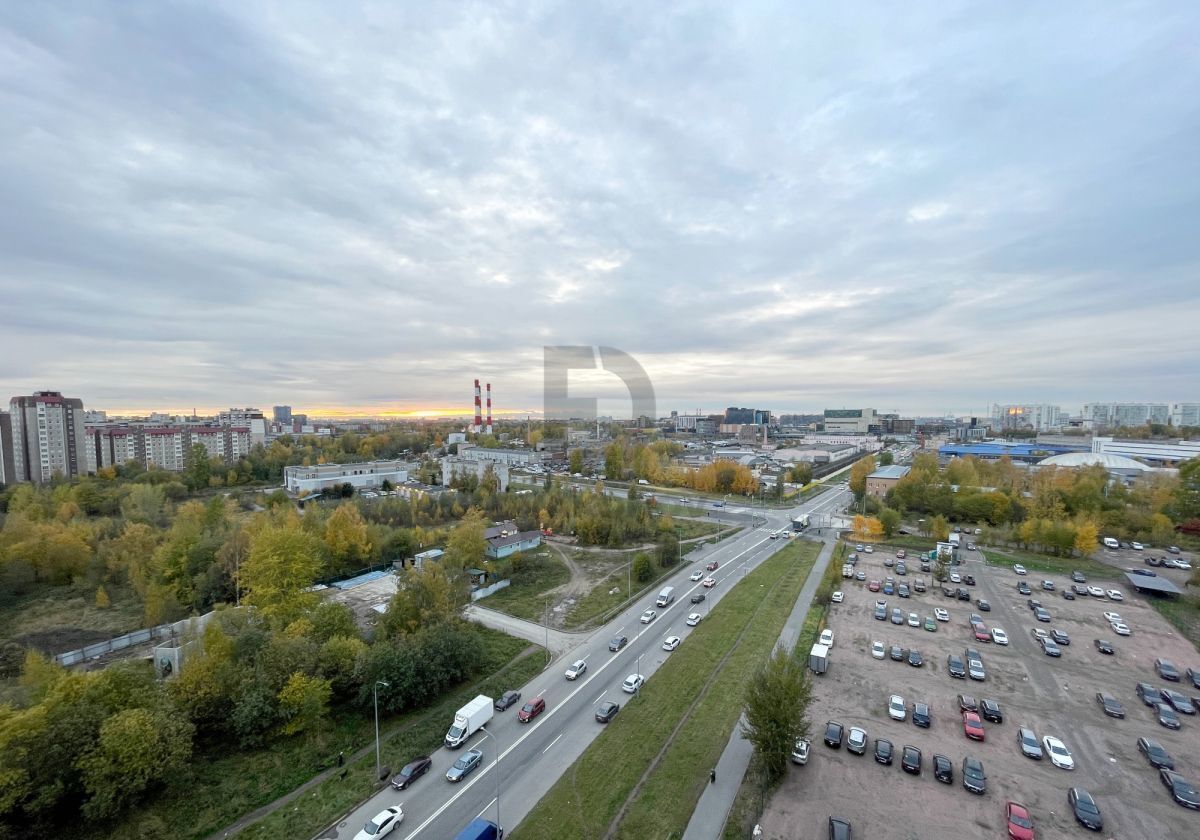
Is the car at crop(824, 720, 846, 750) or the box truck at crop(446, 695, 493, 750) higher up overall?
the box truck at crop(446, 695, 493, 750)

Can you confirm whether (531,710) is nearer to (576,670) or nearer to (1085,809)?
(576,670)

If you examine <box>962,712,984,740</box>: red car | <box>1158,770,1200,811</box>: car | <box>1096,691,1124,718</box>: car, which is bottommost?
<box>1096,691,1124,718</box>: car

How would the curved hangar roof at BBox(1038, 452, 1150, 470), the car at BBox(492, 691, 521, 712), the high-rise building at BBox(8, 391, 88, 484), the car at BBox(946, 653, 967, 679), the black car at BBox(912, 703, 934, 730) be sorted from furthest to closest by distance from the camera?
the curved hangar roof at BBox(1038, 452, 1150, 470) < the high-rise building at BBox(8, 391, 88, 484) < the car at BBox(946, 653, 967, 679) < the car at BBox(492, 691, 521, 712) < the black car at BBox(912, 703, 934, 730)

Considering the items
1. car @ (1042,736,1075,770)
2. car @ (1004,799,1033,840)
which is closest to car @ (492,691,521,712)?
car @ (1004,799,1033,840)

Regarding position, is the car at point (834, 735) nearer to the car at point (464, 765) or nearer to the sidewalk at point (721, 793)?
the sidewalk at point (721, 793)

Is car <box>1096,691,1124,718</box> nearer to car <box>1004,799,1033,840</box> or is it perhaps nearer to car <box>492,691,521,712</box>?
car <box>1004,799,1033,840</box>

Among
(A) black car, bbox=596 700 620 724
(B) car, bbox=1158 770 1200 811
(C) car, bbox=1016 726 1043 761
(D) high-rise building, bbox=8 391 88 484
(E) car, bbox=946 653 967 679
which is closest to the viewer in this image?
(B) car, bbox=1158 770 1200 811

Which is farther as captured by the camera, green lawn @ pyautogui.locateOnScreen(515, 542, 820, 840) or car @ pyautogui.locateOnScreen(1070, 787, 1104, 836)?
green lawn @ pyautogui.locateOnScreen(515, 542, 820, 840)

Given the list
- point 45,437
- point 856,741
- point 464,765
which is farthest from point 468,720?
point 45,437
